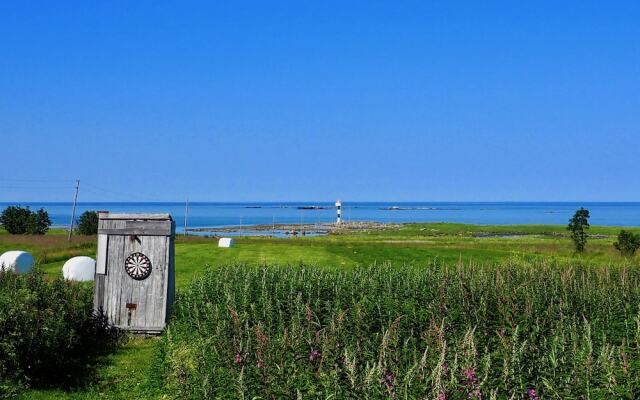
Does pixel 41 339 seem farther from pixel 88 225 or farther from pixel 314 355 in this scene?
pixel 88 225

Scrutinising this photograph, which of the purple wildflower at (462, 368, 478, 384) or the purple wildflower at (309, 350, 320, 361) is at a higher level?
the purple wildflower at (462, 368, 478, 384)

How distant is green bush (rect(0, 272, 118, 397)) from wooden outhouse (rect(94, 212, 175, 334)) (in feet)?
4.49

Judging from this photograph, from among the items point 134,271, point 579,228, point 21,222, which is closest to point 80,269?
point 134,271

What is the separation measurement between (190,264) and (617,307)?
68.6 ft

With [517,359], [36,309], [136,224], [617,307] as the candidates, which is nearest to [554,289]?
[617,307]

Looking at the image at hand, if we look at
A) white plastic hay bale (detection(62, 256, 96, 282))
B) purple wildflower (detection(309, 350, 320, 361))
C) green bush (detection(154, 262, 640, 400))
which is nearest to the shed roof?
green bush (detection(154, 262, 640, 400))

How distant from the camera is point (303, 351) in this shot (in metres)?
8.84

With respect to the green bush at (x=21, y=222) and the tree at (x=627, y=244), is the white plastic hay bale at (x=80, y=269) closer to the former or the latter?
A: the tree at (x=627, y=244)

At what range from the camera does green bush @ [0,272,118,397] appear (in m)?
11.4

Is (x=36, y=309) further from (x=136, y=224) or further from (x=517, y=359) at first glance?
(x=517, y=359)

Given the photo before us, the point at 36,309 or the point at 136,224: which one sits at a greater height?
the point at 136,224

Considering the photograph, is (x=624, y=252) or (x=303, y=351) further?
(x=624, y=252)

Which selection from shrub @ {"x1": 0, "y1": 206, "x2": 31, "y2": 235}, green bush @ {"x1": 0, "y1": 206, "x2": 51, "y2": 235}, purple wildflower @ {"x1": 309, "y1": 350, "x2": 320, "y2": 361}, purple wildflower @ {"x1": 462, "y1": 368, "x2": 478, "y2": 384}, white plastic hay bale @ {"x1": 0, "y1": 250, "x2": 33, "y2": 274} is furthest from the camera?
shrub @ {"x1": 0, "y1": 206, "x2": 31, "y2": 235}

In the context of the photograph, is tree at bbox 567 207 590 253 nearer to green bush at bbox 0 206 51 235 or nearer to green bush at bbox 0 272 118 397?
green bush at bbox 0 272 118 397
